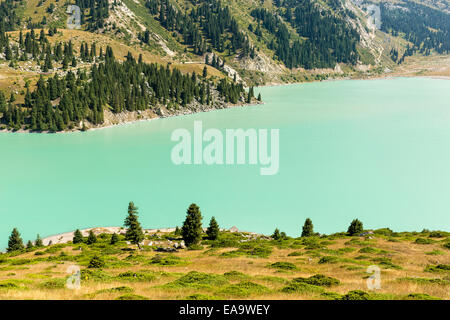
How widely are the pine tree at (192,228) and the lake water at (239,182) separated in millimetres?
12301

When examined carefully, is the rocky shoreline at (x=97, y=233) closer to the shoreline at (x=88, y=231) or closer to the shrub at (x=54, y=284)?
the shoreline at (x=88, y=231)

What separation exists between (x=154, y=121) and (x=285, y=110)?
66004 mm

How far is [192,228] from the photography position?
4897 centimetres

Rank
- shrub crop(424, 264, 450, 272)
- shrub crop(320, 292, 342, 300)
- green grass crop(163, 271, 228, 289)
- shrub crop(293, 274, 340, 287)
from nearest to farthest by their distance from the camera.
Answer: shrub crop(320, 292, 342, 300) < green grass crop(163, 271, 228, 289) < shrub crop(293, 274, 340, 287) < shrub crop(424, 264, 450, 272)

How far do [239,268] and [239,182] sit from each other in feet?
136

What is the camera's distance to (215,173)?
268ft

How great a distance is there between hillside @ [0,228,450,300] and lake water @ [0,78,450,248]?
8150 millimetres

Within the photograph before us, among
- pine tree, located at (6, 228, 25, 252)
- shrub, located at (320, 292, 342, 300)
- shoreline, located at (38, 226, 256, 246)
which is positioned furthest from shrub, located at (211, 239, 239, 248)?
pine tree, located at (6, 228, 25, 252)

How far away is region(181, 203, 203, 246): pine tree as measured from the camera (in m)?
49.0

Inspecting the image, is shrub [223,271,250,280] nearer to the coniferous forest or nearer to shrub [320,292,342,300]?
shrub [320,292,342,300]
